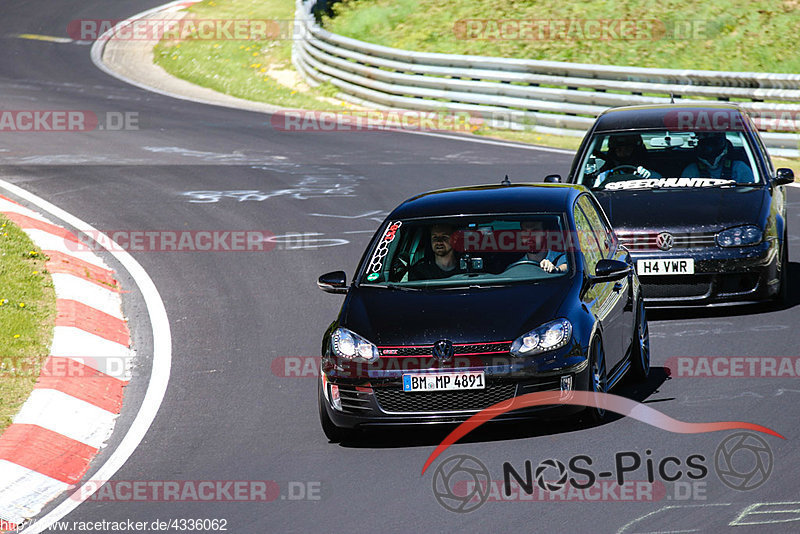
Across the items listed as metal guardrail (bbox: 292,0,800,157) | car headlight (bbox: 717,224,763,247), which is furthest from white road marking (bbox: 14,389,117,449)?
metal guardrail (bbox: 292,0,800,157)

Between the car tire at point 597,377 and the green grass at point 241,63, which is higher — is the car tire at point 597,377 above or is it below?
above

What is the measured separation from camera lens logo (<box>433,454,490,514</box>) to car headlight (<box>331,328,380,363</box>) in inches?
32.8

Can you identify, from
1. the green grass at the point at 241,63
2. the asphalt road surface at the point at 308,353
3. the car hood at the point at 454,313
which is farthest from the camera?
the green grass at the point at 241,63

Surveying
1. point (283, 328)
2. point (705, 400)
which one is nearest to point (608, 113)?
point (283, 328)

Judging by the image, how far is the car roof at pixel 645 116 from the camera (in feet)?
41.5

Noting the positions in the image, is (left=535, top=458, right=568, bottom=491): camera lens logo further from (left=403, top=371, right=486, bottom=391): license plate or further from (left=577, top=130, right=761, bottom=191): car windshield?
(left=577, top=130, right=761, bottom=191): car windshield

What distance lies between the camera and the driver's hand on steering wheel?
28.9ft

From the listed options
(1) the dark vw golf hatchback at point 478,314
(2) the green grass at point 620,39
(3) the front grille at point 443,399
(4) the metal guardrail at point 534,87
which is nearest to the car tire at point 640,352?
(1) the dark vw golf hatchback at point 478,314

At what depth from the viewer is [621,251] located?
10.0 metres

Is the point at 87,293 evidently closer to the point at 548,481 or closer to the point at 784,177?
the point at 548,481

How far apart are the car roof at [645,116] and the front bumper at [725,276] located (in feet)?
6.15

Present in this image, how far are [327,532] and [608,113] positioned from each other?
24.9ft

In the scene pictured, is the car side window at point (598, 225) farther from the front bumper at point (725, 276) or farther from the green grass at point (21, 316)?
the green grass at point (21, 316)

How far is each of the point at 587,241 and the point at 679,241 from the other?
2.35 meters
